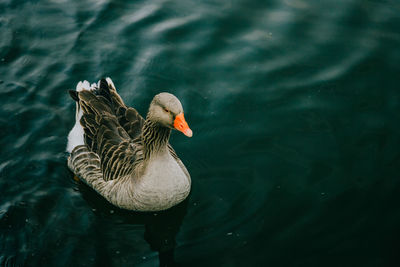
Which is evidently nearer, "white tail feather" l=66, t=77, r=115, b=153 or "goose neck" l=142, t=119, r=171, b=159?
"goose neck" l=142, t=119, r=171, b=159

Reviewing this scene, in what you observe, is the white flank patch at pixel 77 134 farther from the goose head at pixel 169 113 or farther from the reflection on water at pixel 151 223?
the goose head at pixel 169 113

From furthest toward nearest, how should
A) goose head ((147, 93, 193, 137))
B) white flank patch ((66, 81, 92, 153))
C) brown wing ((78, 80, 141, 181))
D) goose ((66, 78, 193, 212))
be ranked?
white flank patch ((66, 81, 92, 153)), brown wing ((78, 80, 141, 181)), goose ((66, 78, 193, 212)), goose head ((147, 93, 193, 137))

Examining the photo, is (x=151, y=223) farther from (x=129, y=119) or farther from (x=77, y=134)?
(x=77, y=134)

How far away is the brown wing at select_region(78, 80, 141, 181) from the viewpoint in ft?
20.9

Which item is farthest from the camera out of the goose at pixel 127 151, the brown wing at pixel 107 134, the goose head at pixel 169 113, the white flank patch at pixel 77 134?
the white flank patch at pixel 77 134

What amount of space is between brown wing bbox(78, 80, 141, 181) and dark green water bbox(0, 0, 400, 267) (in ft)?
2.16

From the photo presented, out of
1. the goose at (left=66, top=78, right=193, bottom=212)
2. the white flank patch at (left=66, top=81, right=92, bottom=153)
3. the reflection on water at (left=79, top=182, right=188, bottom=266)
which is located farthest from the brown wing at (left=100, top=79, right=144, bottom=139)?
the reflection on water at (left=79, top=182, right=188, bottom=266)

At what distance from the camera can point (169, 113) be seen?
545cm

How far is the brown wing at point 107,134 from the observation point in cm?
637

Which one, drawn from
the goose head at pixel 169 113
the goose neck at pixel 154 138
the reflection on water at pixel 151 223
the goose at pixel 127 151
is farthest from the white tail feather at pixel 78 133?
the goose head at pixel 169 113

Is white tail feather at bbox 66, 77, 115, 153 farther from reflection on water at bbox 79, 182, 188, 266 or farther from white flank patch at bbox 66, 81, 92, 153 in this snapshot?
reflection on water at bbox 79, 182, 188, 266

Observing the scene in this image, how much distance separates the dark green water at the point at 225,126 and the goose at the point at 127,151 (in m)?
0.32

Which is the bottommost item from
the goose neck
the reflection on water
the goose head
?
the reflection on water

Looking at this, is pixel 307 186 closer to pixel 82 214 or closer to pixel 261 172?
pixel 261 172
